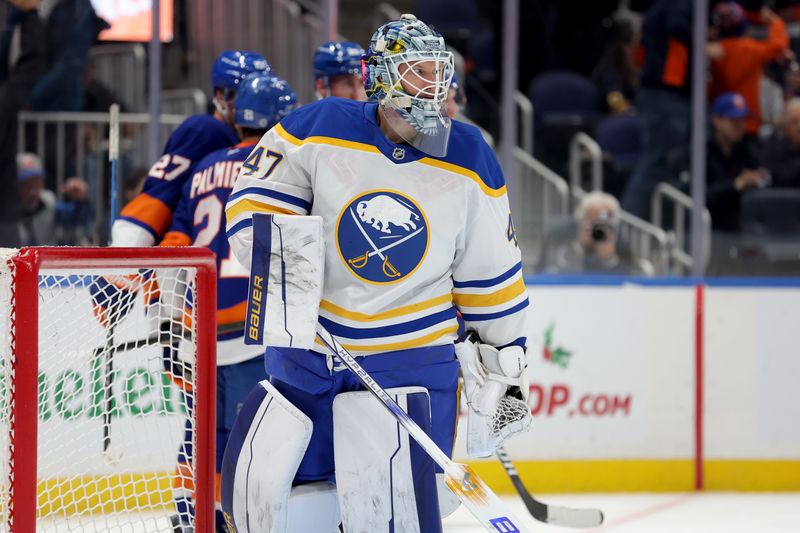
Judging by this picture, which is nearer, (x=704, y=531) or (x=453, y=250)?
(x=453, y=250)

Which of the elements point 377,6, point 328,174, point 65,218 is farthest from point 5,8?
point 328,174

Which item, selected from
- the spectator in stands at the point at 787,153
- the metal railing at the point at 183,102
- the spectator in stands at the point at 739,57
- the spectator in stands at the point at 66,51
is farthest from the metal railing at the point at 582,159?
the spectator in stands at the point at 66,51

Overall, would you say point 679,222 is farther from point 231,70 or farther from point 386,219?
point 386,219

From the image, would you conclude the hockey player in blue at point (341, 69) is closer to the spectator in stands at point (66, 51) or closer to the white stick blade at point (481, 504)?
the spectator in stands at point (66, 51)

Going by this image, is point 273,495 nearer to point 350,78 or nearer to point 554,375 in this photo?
point 350,78

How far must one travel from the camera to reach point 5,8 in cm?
426

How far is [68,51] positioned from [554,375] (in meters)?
1.99

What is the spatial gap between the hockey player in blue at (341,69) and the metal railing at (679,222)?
1.73 meters

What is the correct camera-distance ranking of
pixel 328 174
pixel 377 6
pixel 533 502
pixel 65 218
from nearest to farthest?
pixel 328 174
pixel 533 502
pixel 65 218
pixel 377 6

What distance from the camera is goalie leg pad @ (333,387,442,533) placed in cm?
209

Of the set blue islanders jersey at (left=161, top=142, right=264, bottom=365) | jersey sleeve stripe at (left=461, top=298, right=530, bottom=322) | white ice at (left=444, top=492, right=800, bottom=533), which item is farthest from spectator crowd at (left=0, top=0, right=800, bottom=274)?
jersey sleeve stripe at (left=461, top=298, right=530, bottom=322)

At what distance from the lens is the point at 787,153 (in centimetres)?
489

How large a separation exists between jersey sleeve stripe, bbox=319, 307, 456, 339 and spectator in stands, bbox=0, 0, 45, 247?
2.29 metres

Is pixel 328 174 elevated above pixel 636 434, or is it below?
above
